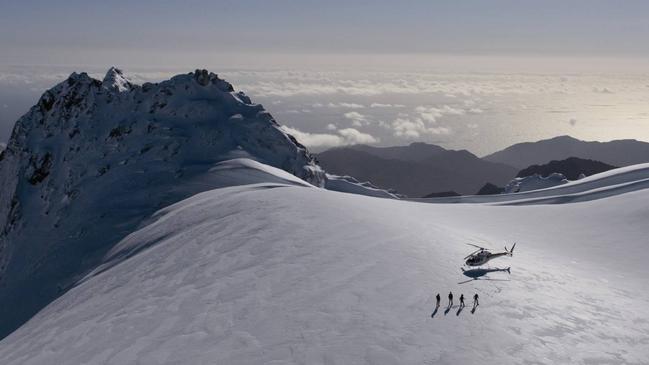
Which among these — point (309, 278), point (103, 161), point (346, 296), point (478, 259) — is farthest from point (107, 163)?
point (346, 296)

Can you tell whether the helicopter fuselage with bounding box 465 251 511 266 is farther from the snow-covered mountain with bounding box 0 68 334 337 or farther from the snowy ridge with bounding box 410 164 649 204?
the snowy ridge with bounding box 410 164 649 204

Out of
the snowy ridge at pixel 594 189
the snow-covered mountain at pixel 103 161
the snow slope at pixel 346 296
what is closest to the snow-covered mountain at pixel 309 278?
the snow slope at pixel 346 296

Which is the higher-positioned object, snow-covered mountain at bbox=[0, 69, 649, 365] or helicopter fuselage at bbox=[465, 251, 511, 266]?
helicopter fuselage at bbox=[465, 251, 511, 266]

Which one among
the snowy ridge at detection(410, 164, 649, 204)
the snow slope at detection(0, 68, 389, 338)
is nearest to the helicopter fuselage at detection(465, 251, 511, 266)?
the snow slope at detection(0, 68, 389, 338)

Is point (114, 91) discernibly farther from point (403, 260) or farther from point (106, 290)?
point (403, 260)

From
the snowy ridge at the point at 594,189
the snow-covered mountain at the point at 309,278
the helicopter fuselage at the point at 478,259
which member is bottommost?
the snow-covered mountain at the point at 309,278

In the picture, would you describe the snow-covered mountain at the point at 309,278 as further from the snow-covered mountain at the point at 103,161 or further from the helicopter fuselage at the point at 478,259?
the helicopter fuselage at the point at 478,259

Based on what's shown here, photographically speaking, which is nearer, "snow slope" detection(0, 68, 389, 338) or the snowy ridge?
"snow slope" detection(0, 68, 389, 338)

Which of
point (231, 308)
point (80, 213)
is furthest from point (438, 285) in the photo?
point (80, 213)
